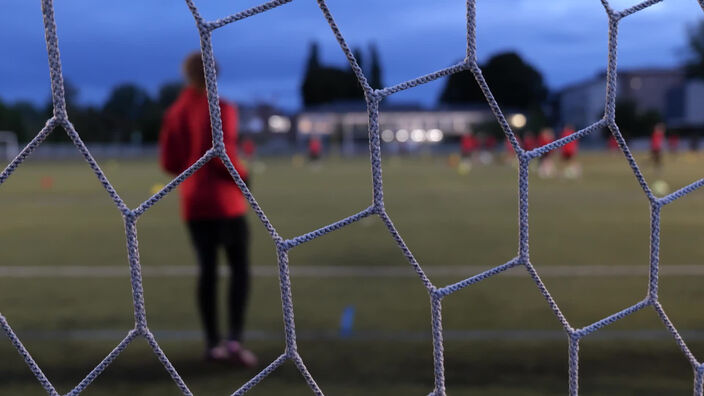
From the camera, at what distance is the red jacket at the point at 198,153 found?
2742mm

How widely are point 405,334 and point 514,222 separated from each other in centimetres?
463

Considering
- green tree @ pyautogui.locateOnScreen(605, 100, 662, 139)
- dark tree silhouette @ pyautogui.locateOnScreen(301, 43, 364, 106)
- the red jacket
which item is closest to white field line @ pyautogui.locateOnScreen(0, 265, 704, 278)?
the red jacket

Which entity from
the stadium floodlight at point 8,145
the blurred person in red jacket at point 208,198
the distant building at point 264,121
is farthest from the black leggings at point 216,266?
the distant building at point 264,121

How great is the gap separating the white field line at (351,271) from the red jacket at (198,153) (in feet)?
6.70

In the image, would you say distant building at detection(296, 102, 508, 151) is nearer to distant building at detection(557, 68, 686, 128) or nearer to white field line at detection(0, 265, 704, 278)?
distant building at detection(557, 68, 686, 128)

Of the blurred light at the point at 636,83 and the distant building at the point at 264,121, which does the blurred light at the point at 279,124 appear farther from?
the blurred light at the point at 636,83

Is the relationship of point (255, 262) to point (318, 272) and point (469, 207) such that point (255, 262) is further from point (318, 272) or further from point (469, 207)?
point (469, 207)

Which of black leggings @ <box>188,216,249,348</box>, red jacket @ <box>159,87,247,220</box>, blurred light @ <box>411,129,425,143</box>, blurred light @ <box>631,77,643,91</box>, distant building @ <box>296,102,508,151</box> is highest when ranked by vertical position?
blurred light @ <box>631,77,643,91</box>

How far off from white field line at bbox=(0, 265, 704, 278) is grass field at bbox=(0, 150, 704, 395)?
0.25ft

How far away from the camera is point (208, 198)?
9.16ft

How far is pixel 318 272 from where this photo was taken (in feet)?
16.1

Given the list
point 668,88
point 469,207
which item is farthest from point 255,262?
point 668,88

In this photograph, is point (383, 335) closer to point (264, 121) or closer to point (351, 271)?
point (351, 271)

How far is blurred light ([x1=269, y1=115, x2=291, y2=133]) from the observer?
55597 millimetres
